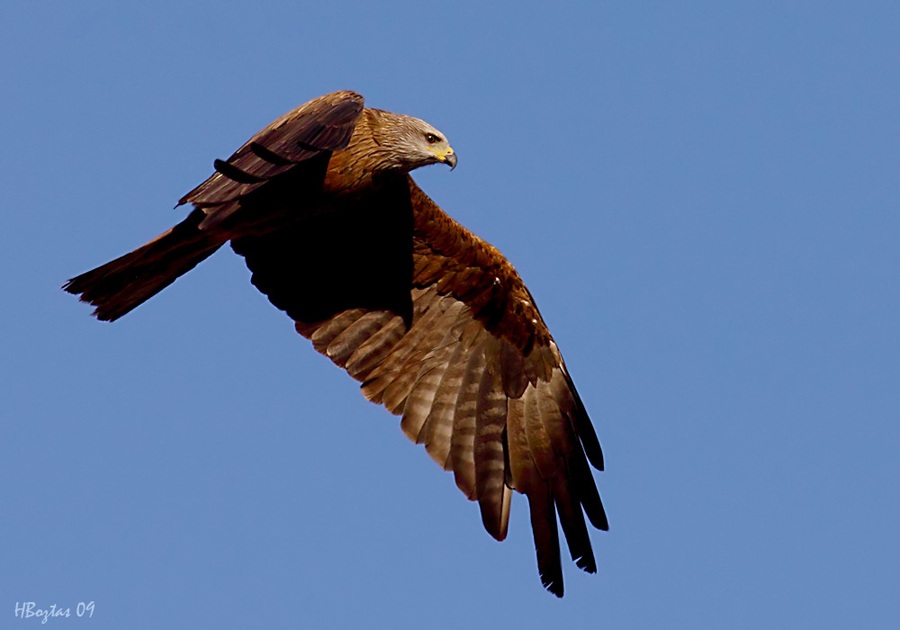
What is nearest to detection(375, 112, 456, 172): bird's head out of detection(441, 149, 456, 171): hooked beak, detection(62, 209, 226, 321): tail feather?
detection(441, 149, 456, 171): hooked beak

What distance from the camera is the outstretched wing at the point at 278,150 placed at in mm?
10172

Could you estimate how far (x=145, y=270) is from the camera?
11.3 meters

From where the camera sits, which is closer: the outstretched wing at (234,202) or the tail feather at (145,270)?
the outstretched wing at (234,202)

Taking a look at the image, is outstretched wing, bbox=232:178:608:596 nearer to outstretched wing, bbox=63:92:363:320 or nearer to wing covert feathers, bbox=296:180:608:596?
wing covert feathers, bbox=296:180:608:596

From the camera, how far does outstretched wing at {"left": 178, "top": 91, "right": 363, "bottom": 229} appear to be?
1017 centimetres

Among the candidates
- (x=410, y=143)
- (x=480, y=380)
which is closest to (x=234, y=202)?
(x=410, y=143)

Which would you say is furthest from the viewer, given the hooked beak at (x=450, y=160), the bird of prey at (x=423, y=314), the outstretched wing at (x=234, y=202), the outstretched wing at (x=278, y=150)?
the hooked beak at (x=450, y=160)

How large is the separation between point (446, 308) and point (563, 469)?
1561 mm

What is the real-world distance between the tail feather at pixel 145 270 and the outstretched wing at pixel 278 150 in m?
0.44

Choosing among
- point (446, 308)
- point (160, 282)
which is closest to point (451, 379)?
point (446, 308)

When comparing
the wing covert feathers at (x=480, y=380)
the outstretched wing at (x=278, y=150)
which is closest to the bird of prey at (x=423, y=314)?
the wing covert feathers at (x=480, y=380)

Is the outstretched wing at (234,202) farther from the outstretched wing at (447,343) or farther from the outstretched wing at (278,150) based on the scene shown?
the outstretched wing at (447,343)

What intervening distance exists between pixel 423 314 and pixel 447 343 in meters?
0.29

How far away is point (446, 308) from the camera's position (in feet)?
41.9
